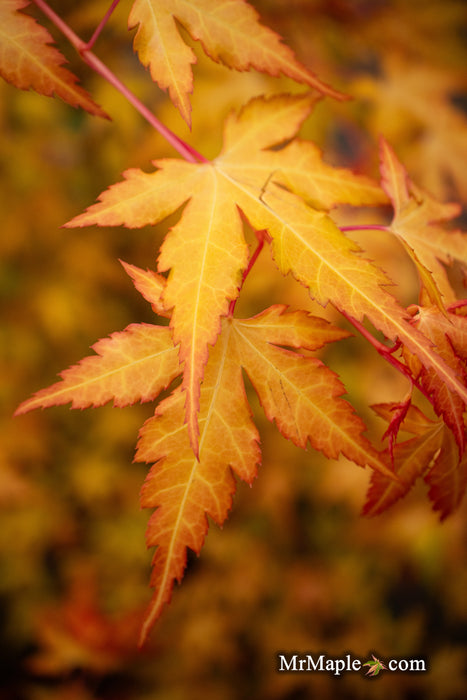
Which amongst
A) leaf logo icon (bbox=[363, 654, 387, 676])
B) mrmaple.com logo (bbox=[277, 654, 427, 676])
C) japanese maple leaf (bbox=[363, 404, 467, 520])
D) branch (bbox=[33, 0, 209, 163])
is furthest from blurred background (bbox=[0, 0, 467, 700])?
japanese maple leaf (bbox=[363, 404, 467, 520])

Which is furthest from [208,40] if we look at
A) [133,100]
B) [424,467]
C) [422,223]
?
[424,467]

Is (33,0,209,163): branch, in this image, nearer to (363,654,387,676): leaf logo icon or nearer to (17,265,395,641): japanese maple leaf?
(17,265,395,641): japanese maple leaf

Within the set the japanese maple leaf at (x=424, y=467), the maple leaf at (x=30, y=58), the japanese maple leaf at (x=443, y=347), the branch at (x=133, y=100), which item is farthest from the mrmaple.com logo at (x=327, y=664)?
the maple leaf at (x=30, y=58)

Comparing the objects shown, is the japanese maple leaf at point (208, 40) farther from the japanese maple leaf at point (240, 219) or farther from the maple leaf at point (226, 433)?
the maple leaf at point (226, 433)

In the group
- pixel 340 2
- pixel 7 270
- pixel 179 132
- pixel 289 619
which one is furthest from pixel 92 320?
pixel 289 619

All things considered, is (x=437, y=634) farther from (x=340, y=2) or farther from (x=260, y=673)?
(x=340, y=2)
